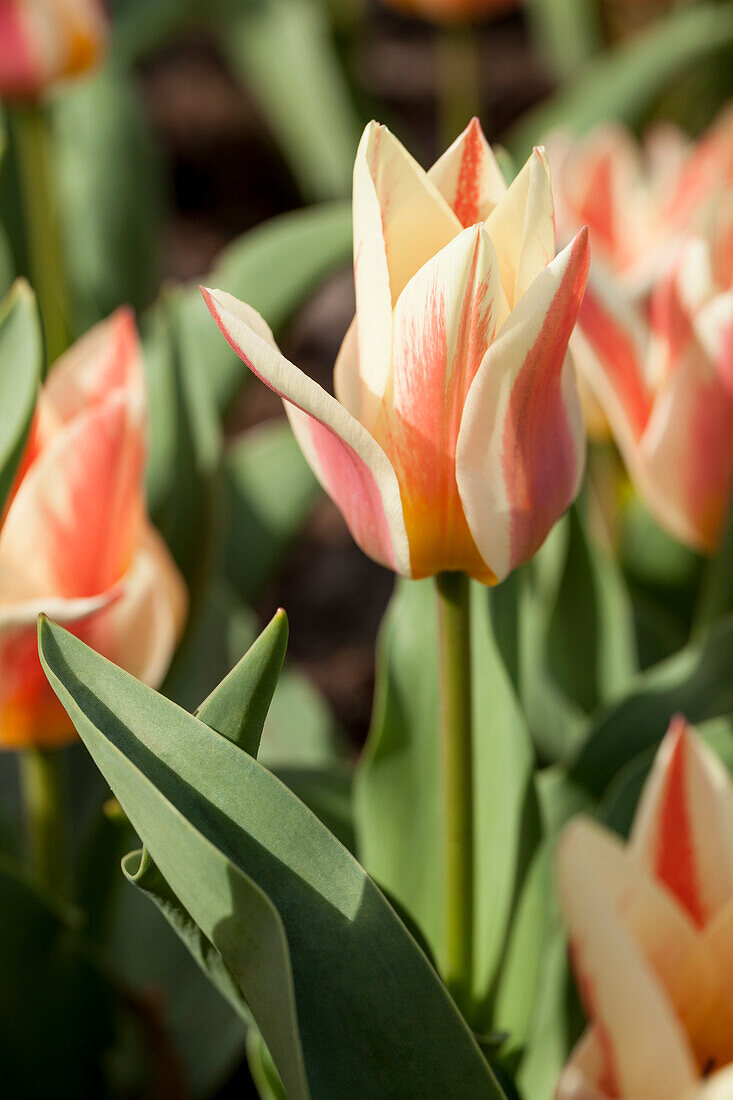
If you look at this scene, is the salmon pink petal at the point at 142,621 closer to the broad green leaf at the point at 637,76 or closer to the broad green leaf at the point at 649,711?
the broad green leaf at the point at 649,711

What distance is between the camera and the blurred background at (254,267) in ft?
2.02

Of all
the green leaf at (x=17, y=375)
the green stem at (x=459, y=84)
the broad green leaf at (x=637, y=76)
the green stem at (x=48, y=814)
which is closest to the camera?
the green leaf at (x=17, y=375)

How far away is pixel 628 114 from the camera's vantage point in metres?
1.21

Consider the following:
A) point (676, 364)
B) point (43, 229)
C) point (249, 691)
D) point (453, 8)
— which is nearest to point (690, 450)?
point (676, 364)

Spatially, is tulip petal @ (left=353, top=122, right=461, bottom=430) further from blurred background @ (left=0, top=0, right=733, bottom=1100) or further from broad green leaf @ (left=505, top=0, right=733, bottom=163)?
broad green leaf @ (left=505, top=0, right=733, bottom=163)

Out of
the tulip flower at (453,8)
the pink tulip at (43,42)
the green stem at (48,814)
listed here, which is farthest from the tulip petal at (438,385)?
the tulip flower at (453,8)

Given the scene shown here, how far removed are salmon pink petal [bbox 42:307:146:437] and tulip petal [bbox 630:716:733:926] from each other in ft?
0.77

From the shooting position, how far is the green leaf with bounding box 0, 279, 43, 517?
404mm

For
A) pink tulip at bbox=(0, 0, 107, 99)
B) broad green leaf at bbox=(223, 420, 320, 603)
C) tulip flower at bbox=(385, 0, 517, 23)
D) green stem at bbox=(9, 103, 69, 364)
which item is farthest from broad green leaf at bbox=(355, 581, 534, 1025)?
tulip flower at bbox=(385, 0, 517, 23)

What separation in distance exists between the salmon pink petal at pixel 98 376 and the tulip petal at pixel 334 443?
144mm

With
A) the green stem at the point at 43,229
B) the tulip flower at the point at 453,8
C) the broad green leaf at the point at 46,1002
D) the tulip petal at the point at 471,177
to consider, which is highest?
the tulip flower at the point at 453,8

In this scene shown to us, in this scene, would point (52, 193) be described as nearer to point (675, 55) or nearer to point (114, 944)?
point (114, 944)

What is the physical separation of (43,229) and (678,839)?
0.65 meters

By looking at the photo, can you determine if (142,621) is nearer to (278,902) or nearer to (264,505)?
(278,902)
